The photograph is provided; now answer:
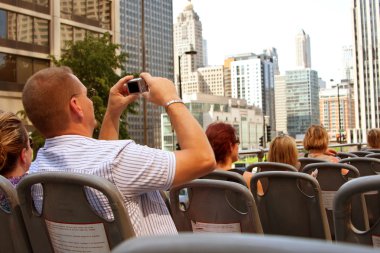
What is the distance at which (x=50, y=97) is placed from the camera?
2320mm

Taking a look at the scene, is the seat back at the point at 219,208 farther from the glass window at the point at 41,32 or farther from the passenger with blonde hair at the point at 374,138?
the glass window at the point at 41,32

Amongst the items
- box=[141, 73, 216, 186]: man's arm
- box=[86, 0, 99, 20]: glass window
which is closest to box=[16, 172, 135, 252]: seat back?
box=[141, 73, 216, 186]: man's arm

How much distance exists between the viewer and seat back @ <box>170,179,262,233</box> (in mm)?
2443

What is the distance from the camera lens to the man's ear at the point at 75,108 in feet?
7.78

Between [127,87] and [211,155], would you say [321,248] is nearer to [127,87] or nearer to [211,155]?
[211,155]

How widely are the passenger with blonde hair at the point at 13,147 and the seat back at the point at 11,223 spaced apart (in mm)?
588

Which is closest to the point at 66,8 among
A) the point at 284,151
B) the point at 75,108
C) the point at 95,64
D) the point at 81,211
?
the point at 95,64

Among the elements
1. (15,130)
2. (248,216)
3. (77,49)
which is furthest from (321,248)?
(77,49)

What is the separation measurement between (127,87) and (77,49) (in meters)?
31.1

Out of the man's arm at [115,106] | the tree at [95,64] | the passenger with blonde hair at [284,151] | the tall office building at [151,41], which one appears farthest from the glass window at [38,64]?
the tall office building at [151,41]

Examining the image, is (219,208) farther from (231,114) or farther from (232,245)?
(231,114)

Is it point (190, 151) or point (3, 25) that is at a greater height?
point (3, 25)

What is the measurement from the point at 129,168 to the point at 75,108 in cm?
49

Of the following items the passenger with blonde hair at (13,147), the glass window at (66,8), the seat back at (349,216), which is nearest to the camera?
the seat back at (349,216)
